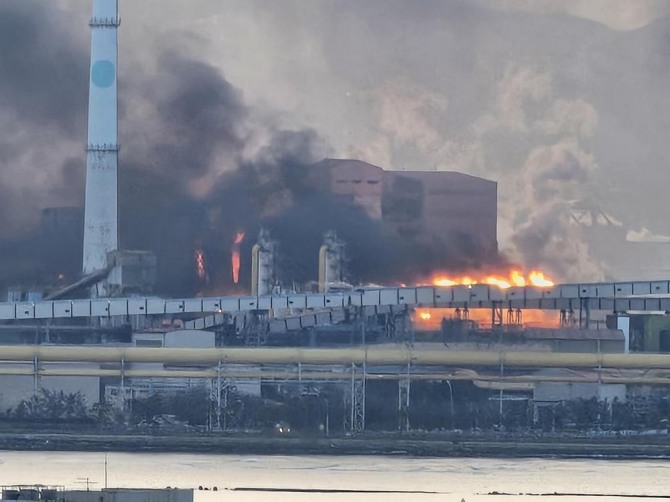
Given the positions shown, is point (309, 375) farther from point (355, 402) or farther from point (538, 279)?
point (538, 279)

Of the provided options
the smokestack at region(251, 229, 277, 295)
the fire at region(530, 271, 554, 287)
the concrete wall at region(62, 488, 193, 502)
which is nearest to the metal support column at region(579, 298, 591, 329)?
the fire at region(530, 271, 554, 287)

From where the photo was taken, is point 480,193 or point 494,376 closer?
point 494,376

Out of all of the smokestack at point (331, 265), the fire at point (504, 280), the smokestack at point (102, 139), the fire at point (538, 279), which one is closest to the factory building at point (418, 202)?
the fire at point (504, 280)

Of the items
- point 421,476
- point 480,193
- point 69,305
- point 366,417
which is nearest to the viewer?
point 421,476

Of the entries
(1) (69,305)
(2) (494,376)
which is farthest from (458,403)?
(1) (69,305)

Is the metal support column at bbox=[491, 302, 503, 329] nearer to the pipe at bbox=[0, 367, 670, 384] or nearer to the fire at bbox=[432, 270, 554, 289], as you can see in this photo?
the fire at bbox=[432, 270, 554, 289]

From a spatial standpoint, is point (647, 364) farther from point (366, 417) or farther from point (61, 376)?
point (61, 376)

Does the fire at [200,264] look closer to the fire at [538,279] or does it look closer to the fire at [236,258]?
the fire at [236,258]
